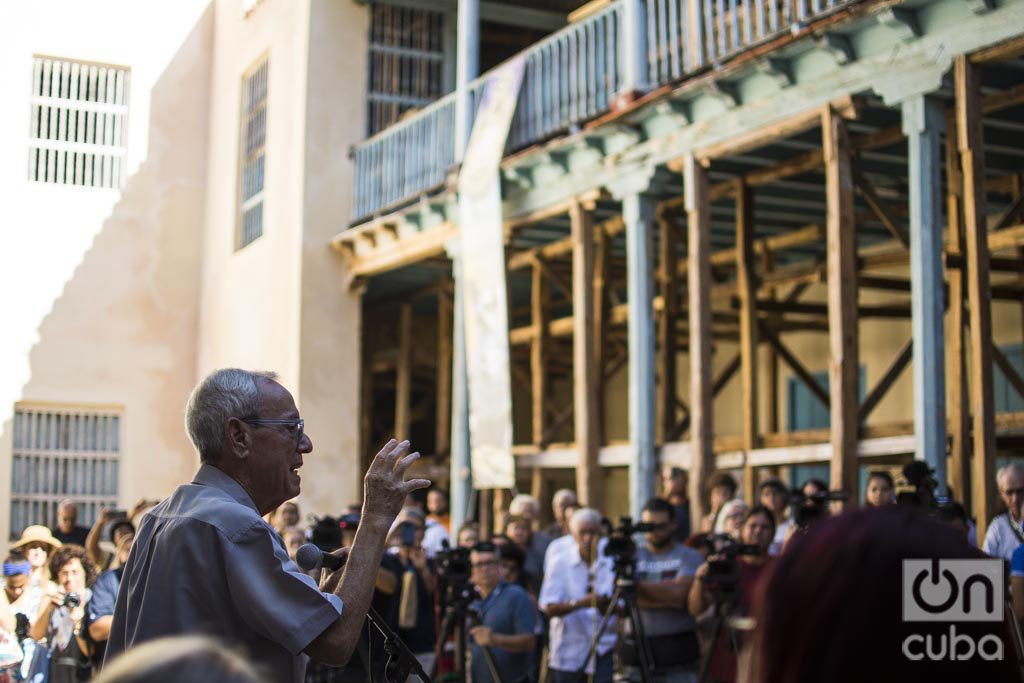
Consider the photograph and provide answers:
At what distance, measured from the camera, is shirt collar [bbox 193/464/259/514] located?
12.2 ft

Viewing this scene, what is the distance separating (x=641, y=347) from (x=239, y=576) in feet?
34.7

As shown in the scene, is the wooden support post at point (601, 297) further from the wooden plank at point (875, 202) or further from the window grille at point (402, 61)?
the wooden plank at point (875, 202)

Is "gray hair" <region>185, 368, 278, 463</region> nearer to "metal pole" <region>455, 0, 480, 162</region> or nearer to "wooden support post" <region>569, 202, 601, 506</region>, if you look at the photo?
"wooden support post" <region>569, 202, 601, 506</region>

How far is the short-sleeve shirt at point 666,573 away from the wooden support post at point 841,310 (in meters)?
1.79

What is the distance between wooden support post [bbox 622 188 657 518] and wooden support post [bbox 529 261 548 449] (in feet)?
10.8

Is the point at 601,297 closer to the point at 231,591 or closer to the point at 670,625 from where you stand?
the point at 670,625

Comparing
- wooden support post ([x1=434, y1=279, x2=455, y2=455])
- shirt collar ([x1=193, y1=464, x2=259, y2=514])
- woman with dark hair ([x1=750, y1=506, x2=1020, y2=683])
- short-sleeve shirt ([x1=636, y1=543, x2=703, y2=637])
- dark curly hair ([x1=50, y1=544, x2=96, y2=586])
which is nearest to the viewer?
woman with dark hair ([x1=750, y1=506, x2=1020, y2=683])

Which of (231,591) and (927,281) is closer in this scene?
(231,591)

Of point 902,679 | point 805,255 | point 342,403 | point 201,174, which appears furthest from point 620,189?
point 902,679

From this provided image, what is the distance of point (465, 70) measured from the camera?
1669 centimetres

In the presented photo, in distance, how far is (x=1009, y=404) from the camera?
53.1 feet

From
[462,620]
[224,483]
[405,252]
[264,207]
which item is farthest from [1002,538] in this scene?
[264,207]

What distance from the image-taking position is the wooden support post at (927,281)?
33.6ft

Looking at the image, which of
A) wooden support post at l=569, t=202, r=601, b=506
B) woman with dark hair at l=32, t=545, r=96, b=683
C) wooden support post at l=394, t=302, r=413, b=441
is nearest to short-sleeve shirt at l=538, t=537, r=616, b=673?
woman with dark hair at l=32, t=545, r=96, b=683
